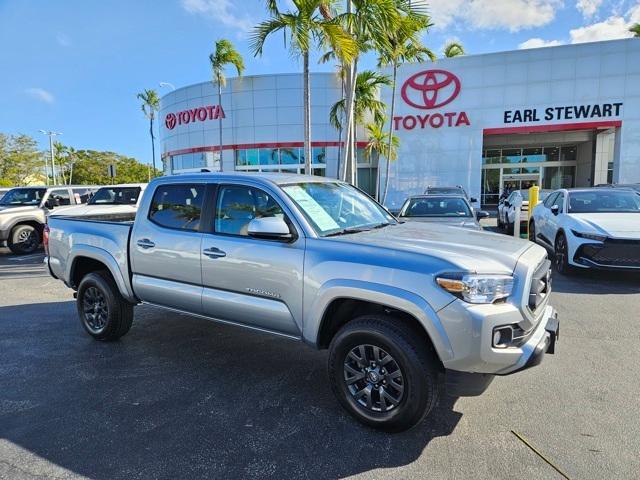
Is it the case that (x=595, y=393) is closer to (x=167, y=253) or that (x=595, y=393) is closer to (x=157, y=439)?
(x=157, y=439)

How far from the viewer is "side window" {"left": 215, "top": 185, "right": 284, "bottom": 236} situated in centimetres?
373

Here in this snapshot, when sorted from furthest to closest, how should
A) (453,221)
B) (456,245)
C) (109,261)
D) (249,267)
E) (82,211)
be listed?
1. (453,221)
2. (82,211)
3. (109,261)
4. (249,267)
5. (456,245)

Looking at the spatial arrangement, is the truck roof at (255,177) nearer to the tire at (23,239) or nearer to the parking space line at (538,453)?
the parking space line at (538,453)

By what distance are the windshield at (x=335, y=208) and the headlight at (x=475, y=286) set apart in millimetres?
1090

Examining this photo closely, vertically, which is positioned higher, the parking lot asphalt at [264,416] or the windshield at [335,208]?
the windshield at [335,208]

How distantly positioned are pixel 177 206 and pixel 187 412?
1978mm

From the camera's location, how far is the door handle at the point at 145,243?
4.27 metres

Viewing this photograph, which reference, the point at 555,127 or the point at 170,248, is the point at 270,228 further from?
the point at 555,127

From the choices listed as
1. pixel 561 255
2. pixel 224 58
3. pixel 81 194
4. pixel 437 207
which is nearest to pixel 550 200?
pixel 561 255

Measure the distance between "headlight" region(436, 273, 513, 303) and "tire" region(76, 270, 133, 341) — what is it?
365 centimetres

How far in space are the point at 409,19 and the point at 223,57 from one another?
50.0 ft

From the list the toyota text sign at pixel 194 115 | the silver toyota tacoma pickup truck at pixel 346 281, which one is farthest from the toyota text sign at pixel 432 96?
the silver toyota tacoma pickup truck at pixel 346 281

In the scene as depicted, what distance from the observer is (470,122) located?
23.3 metres

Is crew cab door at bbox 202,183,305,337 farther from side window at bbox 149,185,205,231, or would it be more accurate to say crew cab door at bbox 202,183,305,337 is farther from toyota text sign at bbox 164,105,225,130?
toyota text sign at bbox 164,105,225,130
